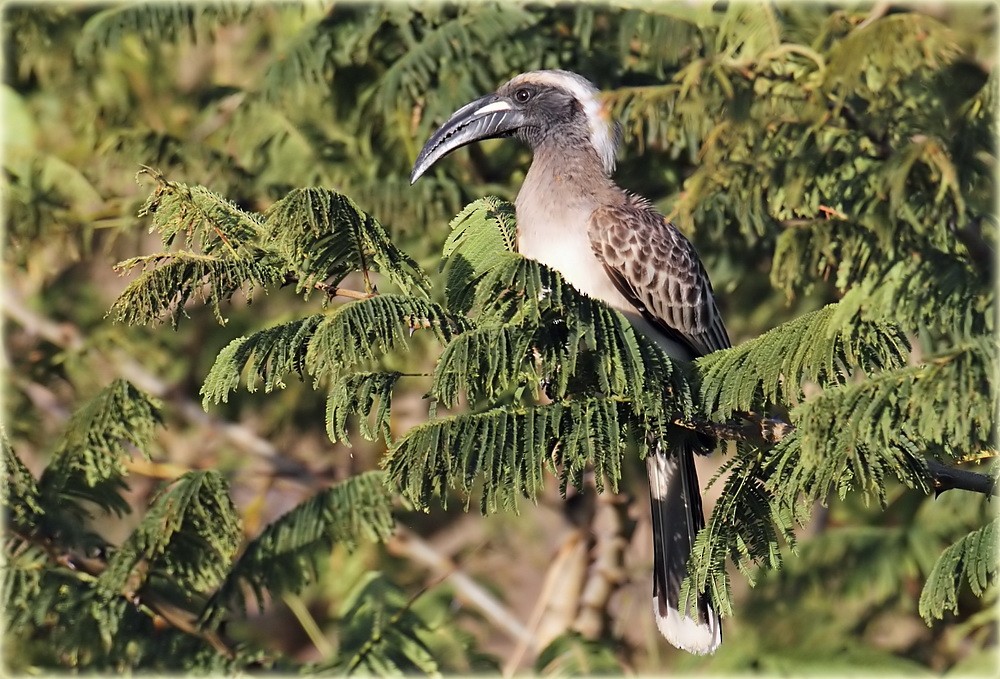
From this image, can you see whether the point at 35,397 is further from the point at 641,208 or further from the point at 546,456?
the point at 546,456

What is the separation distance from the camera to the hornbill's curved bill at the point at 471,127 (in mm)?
5305

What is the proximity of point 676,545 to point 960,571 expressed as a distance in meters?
1.57

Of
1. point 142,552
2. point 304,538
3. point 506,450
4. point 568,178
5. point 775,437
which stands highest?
point 506,450

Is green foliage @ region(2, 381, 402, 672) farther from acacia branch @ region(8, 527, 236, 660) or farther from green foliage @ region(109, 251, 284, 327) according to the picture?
green foliage @ region(109, 251, 284, 327)

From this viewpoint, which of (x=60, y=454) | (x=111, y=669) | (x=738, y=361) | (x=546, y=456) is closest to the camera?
(x=546, y=456)

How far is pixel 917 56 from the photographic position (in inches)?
211

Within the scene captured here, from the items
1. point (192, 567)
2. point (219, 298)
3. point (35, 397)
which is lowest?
point (35, 397)

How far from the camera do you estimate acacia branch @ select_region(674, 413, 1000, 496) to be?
323 cm

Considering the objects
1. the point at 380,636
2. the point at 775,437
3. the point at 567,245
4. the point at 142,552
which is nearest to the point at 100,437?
the point at 142,552

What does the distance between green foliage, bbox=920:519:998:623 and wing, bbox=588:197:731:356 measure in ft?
6.72

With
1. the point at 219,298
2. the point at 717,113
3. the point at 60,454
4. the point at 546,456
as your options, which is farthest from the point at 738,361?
the point at 60,454

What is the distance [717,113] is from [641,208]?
24.6 inches

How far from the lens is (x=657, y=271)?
5.32 meters

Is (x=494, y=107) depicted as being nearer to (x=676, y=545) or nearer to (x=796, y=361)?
(x=676, y=545)
